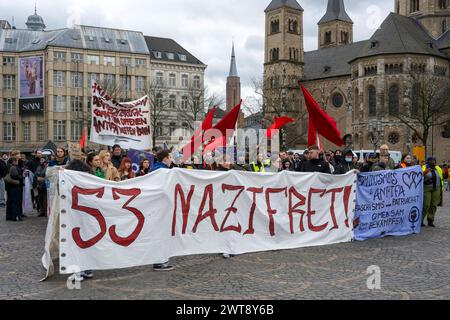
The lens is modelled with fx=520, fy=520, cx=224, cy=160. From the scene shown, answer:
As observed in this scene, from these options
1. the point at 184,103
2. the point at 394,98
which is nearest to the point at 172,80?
the point at 184,103

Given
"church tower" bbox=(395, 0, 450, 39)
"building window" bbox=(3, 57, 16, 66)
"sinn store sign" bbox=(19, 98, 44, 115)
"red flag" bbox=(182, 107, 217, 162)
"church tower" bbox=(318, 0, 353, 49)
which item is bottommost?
"red flag" bbox=(182, 107, 217, 162)

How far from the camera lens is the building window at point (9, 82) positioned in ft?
239

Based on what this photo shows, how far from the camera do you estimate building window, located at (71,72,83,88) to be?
72875 millimetres

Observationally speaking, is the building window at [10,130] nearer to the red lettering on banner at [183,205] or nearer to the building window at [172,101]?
the building window at [172,101]

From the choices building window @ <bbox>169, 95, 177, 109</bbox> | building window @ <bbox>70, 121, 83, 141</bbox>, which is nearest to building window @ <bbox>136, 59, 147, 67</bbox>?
building window @ <bbox>169, 95, 177, 109</bbox>

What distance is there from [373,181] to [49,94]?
6606cm

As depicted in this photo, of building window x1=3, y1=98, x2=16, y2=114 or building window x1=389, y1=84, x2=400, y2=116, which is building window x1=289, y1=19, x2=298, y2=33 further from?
building window x1=3, y1=98, x2=16, y2=114

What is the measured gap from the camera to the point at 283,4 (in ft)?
314

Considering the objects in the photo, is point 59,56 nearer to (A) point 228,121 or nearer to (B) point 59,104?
(B) point 59,104

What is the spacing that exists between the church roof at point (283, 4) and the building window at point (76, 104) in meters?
42.8

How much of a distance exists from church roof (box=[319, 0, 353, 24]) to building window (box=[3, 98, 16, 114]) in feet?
219

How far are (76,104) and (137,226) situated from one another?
6856cm

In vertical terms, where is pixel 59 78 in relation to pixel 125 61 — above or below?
below

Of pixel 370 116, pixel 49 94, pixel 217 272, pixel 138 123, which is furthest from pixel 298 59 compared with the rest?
pixel 217 272
